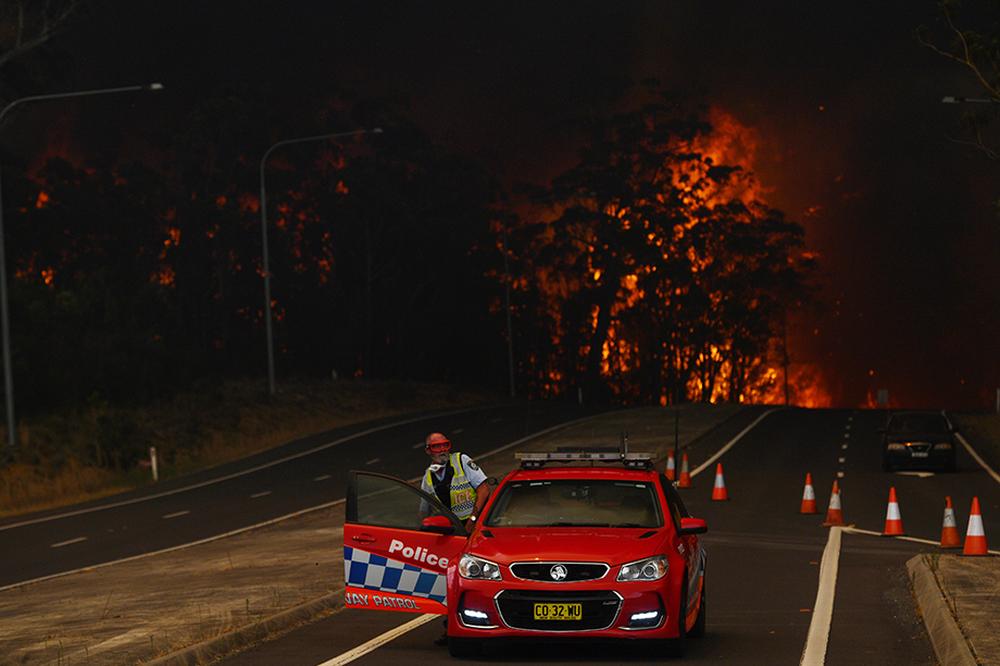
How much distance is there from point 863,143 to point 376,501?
119 metres

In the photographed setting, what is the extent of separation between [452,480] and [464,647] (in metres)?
2.42

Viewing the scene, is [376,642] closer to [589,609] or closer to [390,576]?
[390,576]

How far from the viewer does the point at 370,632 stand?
1431cm

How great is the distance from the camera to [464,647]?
12406mm

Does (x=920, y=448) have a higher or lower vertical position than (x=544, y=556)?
lower

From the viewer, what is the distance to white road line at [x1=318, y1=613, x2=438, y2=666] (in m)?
12.4

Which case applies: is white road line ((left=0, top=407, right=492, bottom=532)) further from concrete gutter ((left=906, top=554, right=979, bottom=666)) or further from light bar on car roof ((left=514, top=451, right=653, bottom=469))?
light bar on car roof ((left=514, top=451, right=653, bottom=469))

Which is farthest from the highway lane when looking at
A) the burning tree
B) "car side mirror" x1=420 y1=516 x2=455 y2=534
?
the burning tree

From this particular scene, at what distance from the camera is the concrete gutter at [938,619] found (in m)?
11.5

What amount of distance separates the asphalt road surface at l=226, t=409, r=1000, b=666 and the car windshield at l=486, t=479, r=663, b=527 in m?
0.94

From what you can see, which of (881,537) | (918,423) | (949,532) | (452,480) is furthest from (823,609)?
(918,423)

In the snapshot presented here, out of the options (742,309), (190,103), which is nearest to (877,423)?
(742,309)

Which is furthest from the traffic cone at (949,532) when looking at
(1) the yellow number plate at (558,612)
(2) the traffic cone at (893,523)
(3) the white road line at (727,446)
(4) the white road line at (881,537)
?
(3) the white road line at (727,446)

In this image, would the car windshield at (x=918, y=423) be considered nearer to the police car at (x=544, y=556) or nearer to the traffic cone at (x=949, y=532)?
the traffic cone at (x=949, y=532)
